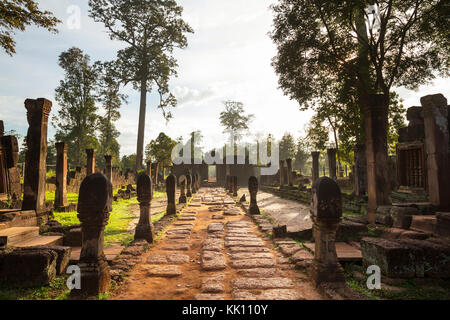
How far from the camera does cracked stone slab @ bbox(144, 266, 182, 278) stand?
3.63 metres

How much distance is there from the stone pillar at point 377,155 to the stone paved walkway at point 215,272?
340 cm

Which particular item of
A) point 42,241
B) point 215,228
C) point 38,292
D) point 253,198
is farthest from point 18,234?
point 253,198

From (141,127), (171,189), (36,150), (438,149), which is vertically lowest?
(171,189)

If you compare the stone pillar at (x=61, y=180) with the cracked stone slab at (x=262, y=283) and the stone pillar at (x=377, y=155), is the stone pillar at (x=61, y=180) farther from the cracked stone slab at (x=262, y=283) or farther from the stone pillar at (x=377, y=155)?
the stone pillar at (x=377, y=155)

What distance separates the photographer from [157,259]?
4.32 meters

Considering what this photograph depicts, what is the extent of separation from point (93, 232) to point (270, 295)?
2293 mm

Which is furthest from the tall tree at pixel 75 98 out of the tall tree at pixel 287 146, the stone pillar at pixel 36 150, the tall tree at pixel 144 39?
the tall tree at pixel 287 146

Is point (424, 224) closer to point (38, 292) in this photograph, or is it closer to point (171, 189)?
point (38, 292)

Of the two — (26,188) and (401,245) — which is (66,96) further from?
(401,245)

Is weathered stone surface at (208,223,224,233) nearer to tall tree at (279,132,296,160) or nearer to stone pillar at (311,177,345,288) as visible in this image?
stone pillar at (311,177,345,288)

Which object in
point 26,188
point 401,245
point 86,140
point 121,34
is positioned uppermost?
point 121,34
